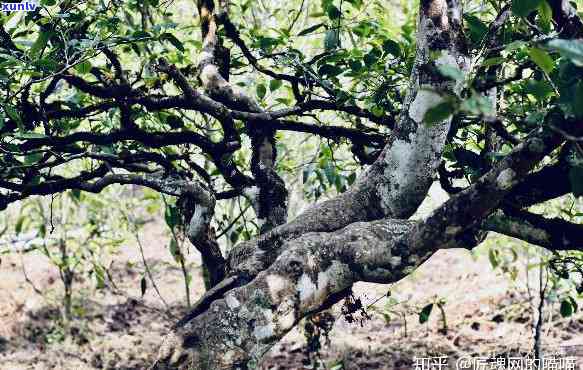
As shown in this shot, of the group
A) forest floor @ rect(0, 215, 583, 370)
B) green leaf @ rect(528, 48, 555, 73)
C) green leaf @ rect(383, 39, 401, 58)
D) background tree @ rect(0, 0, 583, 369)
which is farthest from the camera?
forest floor @ rect(0, 215, 583, 370)

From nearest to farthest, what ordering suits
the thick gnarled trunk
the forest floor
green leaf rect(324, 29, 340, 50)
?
the thick gnarled trunk
green leaf rect(324, 29, 340, 50)
the forest floor

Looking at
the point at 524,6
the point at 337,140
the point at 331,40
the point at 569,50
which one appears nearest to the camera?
the point at 569,50

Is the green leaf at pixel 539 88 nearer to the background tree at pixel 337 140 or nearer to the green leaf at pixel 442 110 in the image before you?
the background tree at pixel 337 140

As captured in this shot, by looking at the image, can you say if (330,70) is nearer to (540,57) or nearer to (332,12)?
(332,12)

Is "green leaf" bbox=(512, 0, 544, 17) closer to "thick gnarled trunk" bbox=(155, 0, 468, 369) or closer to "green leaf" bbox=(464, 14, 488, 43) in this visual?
"thick gnarled trunk" bbox=(155, 0, 468, 369)

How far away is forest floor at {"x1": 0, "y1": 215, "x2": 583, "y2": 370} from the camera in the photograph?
5.10m

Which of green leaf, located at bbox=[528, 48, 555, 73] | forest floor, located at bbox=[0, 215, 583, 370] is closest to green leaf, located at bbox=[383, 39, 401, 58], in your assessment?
green leaf, located at bbox=[528, 48, 555, 73]

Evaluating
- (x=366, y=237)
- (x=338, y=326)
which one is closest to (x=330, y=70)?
(x=366, y=237)

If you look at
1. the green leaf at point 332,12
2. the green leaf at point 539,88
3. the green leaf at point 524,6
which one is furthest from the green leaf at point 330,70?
the green leaf at point 524,6

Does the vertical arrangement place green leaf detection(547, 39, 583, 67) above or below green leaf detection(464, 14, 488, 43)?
below

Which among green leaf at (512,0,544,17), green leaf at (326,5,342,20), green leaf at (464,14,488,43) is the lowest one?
green leaf at (512,0,544,17)

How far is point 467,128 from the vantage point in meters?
2.58

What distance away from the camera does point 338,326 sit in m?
5.85

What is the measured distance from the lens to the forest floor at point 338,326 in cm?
510
